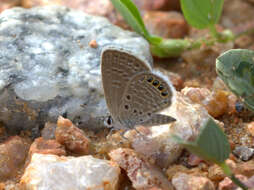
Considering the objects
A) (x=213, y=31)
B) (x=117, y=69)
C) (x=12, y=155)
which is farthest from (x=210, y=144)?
(x=213, y=31)

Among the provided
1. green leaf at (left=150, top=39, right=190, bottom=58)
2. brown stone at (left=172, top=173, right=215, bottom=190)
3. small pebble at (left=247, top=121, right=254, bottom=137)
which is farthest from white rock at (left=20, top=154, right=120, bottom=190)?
green leaf at (left=150, top=39, right=190, bottom=58)

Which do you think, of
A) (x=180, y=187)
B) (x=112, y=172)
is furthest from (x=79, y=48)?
(x=180, y=187)

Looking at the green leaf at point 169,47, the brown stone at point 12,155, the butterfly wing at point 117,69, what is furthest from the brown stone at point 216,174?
the green leaf at point 169,47

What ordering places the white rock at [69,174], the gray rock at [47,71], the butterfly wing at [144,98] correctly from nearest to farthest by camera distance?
the white rock at [69,174]
the butterfly wing at [144,98]
the gray rock at [47,71]

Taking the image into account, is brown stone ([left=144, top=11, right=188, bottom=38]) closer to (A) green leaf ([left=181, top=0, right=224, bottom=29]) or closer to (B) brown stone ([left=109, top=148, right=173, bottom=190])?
(A) green leaf ([left=181, top=0, right=224, bottom=29])

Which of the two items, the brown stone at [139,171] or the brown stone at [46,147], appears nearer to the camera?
the brown stone at [139,171]

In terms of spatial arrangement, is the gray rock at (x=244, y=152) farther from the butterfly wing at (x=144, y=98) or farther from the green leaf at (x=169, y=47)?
the green leaf at (x=169, y=47)

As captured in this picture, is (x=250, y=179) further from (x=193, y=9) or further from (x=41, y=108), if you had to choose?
(x=193, y=9)
